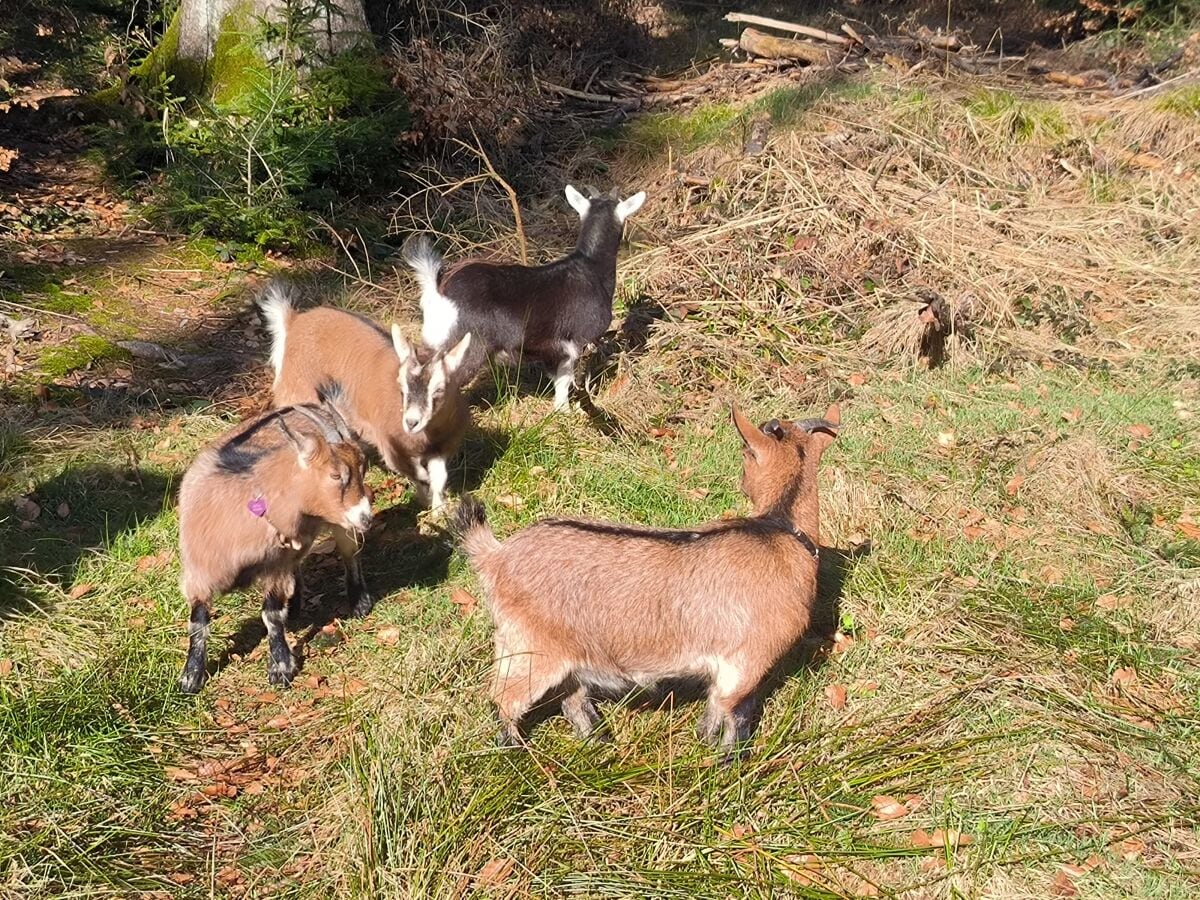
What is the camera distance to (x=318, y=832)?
3801 mm

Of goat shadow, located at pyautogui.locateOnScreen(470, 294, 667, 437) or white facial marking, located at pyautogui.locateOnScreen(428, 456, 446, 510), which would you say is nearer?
white facial marking, located at pyautogui.locateOnScreen(428, 456, 446, 510)

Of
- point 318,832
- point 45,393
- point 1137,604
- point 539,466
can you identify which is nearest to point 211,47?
point 45,393

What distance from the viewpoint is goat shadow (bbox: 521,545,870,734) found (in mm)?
4375

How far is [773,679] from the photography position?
15.3 feet

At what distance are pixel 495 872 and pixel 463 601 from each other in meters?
1.82

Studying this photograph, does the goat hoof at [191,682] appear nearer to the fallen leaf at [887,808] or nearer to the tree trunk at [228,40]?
the fallen leaf at [887,808]

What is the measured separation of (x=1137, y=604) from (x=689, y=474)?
2.45m

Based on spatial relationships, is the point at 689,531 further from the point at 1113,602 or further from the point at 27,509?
the point at 27,509

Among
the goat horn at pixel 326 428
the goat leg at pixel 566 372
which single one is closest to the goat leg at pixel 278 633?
the goat horn at pixel 326 428

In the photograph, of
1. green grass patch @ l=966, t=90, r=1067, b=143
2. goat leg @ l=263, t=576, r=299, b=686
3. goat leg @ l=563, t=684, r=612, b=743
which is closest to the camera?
goat leg @ l=563, t=684, r=612, b=743

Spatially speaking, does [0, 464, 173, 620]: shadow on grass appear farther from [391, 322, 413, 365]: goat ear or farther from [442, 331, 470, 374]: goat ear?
[442, 331, 470, 374]: goat ear

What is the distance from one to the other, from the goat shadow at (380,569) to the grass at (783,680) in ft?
0.08

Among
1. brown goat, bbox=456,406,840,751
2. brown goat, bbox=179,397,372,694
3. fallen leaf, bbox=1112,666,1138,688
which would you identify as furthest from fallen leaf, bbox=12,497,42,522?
fallen leaf, bbox=1112,666,1138,688

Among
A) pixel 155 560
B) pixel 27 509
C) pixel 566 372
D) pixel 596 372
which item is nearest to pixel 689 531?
pixel 155 560
